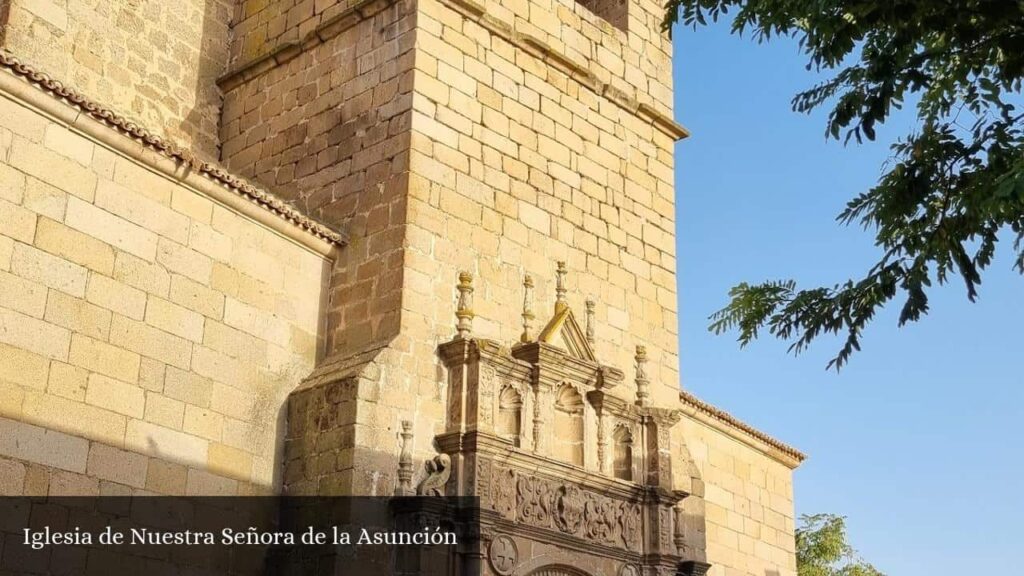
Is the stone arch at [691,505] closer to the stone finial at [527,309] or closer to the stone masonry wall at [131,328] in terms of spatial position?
the stone finial at [527,309]

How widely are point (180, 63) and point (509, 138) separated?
3.01m

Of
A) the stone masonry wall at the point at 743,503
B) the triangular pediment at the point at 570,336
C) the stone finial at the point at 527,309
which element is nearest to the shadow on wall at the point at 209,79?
the stone finial at the point at 527,309

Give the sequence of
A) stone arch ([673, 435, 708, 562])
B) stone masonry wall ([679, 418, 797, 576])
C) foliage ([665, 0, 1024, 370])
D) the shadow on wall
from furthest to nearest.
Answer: stone masonry wall ([679, 418, 797, 576]) → the shadow on wall → stone arch ([673, 435, 708, 562]) → foliage ([665, 0, 1024, 370])

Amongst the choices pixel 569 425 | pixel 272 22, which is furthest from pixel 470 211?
pixel 272 22

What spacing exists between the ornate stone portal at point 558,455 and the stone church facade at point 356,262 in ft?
0.08

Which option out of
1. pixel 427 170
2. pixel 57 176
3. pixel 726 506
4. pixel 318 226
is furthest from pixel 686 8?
pixel 726 506

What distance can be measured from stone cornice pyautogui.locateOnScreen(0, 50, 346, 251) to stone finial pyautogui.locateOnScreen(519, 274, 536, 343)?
1536 millimetres

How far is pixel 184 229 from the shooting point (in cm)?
938

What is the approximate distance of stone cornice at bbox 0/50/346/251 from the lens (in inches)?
331

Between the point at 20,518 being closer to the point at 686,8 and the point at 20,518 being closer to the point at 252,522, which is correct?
the point at 252,522

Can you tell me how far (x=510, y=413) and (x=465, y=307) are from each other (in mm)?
874

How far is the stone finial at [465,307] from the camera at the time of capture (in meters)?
10.1

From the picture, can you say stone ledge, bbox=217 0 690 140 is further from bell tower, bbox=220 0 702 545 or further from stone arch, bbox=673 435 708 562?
stone arch, bbox=673 435 708 562
